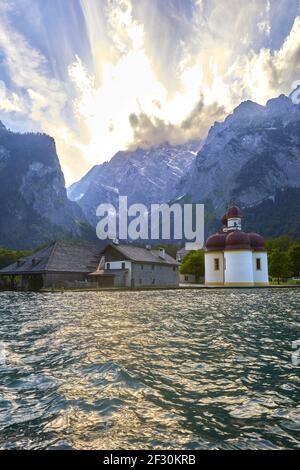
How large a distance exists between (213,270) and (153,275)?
11088mm

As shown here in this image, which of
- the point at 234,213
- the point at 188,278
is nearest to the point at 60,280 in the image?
the point at 234,213

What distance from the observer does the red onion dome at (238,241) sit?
59.5 m

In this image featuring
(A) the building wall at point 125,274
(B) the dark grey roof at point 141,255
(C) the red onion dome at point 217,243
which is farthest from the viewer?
(C) the red onion dome at point 217,243

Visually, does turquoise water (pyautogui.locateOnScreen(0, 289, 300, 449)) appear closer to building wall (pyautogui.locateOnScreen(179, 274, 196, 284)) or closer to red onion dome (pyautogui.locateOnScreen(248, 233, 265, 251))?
red onion dome (pyautogui.locateOnScreen(248, 233, 265, 251))

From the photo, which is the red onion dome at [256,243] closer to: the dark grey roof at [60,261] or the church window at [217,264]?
the church window at [217,264]

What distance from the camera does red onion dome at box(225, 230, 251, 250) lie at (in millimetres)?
59500

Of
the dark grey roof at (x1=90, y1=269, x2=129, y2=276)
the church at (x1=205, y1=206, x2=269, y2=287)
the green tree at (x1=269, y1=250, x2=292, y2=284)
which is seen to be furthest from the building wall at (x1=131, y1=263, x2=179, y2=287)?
the green tree at (x1=269, y1=250, x2=292, y2=284)

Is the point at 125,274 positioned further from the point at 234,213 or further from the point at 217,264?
the point at 234,213

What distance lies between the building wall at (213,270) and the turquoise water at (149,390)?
5146 cm

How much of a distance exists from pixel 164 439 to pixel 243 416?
59.2 inches

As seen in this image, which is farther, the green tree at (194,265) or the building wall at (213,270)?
the green tree at (194,265)

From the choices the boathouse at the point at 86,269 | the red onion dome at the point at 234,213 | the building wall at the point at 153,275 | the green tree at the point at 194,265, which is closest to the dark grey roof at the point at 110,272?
the boathouse at the point at 86,269
